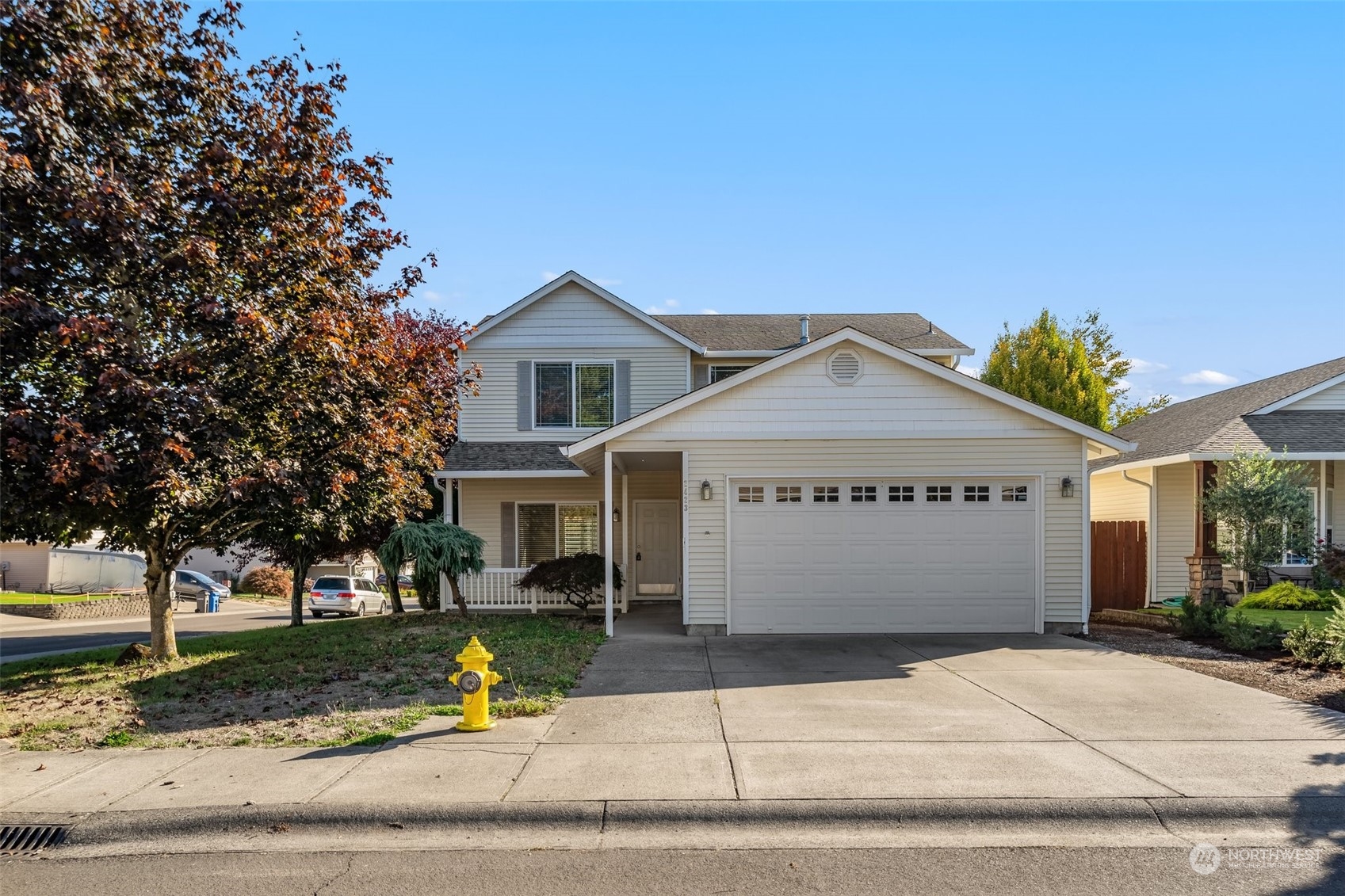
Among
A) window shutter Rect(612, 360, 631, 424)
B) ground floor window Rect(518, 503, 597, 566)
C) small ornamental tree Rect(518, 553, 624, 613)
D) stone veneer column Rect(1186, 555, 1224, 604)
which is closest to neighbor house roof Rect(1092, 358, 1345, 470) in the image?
stone veneer column Rect(1186, 555, 1224, 604)

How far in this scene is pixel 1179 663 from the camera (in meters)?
11.6

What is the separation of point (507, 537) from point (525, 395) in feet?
10.3

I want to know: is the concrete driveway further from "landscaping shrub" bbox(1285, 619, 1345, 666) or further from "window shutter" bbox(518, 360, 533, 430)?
"window shutter" bbox(518, 360, 533, 430)

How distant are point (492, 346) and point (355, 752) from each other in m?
13.1

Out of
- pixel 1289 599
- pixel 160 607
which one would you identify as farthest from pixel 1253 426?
pixel 160 607

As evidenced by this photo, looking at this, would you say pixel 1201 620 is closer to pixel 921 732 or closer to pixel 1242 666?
pixel 1242 666

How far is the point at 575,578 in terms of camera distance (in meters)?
17.3

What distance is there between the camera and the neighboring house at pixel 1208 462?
16469 millimetres

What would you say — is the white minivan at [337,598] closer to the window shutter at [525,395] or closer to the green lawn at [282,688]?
the green lawn at [282,688]

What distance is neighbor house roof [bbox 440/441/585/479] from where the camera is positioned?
59.4 feet

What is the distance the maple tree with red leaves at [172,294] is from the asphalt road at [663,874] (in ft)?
14.4

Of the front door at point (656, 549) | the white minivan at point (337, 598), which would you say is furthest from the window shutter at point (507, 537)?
the white minivan at point (337, 598)

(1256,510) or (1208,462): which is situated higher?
(1208,462)

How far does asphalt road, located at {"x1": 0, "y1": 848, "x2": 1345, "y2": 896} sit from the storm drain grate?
0.65 ft
